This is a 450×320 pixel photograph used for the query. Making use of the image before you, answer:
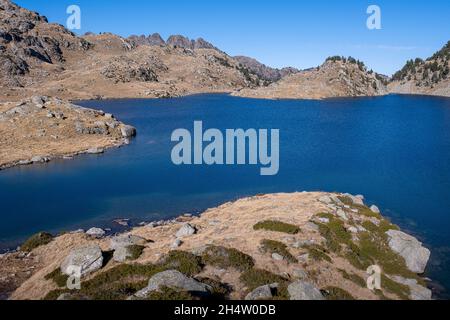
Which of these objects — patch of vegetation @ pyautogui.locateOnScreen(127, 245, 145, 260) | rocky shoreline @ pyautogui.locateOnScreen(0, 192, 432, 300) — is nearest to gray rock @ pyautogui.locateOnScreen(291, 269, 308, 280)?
rocky shoreline @ pyautogui.locateOnScreen(0, 192, 432, 300)

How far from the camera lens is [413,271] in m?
39.2

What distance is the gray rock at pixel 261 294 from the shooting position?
28.9 meters

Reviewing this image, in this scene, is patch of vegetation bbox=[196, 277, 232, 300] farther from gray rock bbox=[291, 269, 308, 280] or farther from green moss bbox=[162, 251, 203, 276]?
gray rock bbox=[291, 269, 308, 280]

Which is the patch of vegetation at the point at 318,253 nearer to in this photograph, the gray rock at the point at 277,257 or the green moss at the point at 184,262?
the gray rock at the point at 277,257

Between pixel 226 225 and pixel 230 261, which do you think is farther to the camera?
pixel 226 225

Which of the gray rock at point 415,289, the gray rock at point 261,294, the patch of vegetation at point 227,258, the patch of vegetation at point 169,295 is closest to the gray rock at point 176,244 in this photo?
the patch of vegetation at point 227,258

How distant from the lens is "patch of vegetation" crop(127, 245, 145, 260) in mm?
36925

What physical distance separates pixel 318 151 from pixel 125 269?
6764 centimetres

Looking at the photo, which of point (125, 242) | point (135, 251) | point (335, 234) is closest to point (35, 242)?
point (125, 242)

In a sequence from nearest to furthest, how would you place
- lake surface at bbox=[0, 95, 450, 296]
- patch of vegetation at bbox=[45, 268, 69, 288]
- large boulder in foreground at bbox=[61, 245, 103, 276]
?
patch of vegetation at bbox=[45, 268, 69, 288] < large boulder in foreground at bbox=[61, 245, 103, 276] < lake surface at bbox=[0, 95, 450, 296]

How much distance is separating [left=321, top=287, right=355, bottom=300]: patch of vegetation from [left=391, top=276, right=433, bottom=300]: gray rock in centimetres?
593
